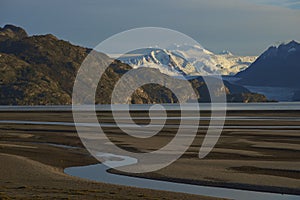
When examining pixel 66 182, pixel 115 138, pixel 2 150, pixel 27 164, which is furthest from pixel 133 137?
pixel 66 182

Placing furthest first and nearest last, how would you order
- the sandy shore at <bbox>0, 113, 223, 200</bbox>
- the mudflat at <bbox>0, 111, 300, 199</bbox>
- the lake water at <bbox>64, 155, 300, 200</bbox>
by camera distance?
the lake water at <bbox>64, 155, 300, 200</bbox> → the mudflat at <bbox>0, 111, 300, 199</bbox> → the sandy shore at <bbox>0, 113, 223, 200</bbox>

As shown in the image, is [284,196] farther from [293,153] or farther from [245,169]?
[293,153]

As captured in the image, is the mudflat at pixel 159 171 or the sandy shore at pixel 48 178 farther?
the mudflat at pixel 159 171

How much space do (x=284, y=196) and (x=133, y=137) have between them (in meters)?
44.8

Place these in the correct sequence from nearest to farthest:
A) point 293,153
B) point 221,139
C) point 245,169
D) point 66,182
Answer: point 66,182, point 245,169, point 293,153, point 221,139

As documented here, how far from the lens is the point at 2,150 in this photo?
54969 mm

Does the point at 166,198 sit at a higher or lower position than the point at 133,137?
higher

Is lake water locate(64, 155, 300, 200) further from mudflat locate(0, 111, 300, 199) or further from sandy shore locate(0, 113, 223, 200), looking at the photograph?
sandy shore locate(0, 113, 223, 200)

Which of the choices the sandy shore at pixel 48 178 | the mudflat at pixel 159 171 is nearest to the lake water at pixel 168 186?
the mudflat at pixel 159 171

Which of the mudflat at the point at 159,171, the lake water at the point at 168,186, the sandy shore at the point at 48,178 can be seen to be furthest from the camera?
the lake water at the point at 168,186

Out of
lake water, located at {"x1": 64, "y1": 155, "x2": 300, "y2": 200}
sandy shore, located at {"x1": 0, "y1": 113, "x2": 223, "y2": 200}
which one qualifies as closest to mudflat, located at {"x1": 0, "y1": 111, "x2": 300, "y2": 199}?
sandy shore, located at {"x1": 0, "y1": 113, "x2": 223, "y2": 200}

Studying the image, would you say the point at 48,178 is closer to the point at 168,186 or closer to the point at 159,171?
the point at 168,186

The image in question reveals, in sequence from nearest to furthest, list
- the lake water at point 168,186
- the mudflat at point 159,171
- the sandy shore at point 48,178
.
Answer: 1. the sandy shore at point 48,178
2. the mudflat at point 159,171
3. the lake water at point 168,186

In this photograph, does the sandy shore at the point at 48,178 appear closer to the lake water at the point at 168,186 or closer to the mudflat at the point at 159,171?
the mudflat at the point at 159,171
